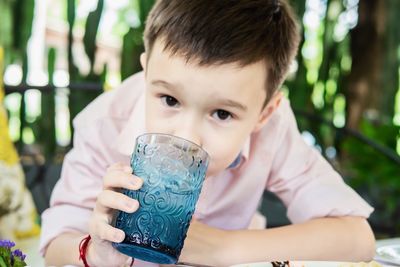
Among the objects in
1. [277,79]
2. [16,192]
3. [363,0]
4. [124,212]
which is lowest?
[16,192]

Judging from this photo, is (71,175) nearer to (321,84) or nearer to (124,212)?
(124,212)

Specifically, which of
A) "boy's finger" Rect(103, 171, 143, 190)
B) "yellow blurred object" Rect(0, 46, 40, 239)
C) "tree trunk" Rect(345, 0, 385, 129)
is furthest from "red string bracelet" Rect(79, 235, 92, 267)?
"tree trunk" Rect(345, 0, 385, 129)

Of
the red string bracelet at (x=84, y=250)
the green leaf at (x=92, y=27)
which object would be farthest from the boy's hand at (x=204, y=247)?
the green leaf at (x=92, y=27)

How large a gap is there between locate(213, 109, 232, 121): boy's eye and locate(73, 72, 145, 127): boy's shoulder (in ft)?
1.28

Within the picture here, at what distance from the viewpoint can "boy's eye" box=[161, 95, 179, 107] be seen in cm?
102

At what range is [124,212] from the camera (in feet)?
2.74

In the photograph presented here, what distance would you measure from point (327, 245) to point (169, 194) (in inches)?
17.5

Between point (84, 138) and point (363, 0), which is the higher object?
point (363, 0)

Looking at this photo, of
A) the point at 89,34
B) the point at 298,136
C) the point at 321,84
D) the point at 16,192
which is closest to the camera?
the point at 298,136

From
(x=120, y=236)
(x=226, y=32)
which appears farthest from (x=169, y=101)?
(x=120, y=236)

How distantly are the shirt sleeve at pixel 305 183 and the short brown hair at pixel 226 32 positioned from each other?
240 millimetres

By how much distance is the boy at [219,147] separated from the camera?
3.30ft

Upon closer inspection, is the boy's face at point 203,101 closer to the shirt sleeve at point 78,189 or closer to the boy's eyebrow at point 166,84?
the boy's eyebrow at point 166,84

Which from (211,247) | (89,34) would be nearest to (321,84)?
(89,34)
